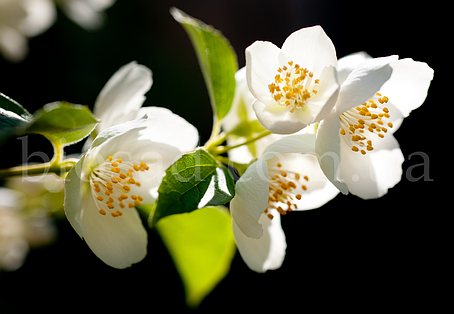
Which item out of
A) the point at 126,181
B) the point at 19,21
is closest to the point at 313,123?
the point at 126,181

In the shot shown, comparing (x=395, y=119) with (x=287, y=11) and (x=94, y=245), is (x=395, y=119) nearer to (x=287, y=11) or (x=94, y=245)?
(x=94, y=245)

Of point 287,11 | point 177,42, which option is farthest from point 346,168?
point 287,11

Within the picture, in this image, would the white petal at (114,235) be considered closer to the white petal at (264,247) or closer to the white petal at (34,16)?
the white petal at (264,247)

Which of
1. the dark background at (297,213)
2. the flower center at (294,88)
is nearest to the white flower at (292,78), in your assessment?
the flower center at (294,88)

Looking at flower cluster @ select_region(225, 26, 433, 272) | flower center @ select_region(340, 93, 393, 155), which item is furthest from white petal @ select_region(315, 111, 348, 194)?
flower center @ select_region(340, 93, 393, 155)

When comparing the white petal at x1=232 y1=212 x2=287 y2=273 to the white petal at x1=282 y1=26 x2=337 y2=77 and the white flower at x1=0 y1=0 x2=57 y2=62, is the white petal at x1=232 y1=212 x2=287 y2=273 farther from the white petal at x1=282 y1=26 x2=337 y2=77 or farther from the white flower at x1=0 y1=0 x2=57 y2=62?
the white flower at x1=0 y1=0 x2=57 y2=62
